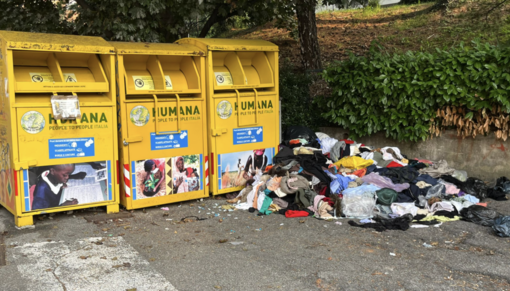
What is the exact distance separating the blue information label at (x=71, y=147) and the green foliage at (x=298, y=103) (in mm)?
4065

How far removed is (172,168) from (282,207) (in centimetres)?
159

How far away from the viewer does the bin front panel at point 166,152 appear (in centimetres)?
604

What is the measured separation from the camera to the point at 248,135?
694cm

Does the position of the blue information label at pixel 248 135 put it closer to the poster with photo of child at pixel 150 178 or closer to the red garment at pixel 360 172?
the poster with photo of child at pixel 150 178

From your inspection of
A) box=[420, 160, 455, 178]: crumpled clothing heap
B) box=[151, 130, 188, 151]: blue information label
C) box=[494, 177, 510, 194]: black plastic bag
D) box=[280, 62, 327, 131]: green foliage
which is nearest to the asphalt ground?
box=[494, 177, 510, 194]: black plastic bag

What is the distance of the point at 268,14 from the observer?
366 inches

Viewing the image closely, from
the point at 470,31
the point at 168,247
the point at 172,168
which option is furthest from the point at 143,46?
the point at 470,31

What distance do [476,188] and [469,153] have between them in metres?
0.98

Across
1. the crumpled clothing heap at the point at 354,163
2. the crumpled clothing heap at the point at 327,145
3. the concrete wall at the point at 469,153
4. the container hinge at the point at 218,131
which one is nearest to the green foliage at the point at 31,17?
the container hinge at the point at 218,131

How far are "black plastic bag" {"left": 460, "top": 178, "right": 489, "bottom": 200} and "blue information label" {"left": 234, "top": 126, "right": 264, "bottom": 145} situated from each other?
9.97ft

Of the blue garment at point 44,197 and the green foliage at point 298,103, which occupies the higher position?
the green foliage at point 298,103

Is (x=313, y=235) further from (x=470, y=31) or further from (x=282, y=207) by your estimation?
(x=470, y=31)

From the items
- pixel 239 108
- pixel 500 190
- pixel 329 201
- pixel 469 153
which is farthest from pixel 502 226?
pixel 239 108

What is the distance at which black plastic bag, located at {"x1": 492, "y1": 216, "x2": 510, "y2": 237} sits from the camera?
16.3ft
